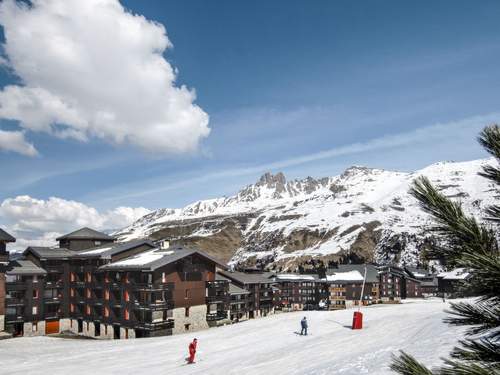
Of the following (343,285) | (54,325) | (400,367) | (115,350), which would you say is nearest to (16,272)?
(54,325)

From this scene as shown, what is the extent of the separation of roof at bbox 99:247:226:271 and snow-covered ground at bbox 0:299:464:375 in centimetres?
1500

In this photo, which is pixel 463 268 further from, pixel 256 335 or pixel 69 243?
pixel 69 243

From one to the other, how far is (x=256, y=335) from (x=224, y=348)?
7.50m

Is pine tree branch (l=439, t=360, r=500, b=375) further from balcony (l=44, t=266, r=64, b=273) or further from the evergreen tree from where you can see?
balcony (l=44, t=266, r=64, b=273)

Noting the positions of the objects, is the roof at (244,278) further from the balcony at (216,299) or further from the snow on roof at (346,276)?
the snow on roof at (346,276)

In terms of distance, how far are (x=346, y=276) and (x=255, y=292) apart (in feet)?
134

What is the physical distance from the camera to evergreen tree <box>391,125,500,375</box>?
4656 mm

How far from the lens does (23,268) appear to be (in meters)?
73.2

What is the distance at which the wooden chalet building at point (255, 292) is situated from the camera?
94.3 m

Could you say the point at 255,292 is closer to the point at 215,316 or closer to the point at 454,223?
the point at 215,316

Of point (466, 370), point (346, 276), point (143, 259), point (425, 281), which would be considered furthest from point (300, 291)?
point (466, 370)

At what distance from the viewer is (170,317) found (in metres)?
62.2

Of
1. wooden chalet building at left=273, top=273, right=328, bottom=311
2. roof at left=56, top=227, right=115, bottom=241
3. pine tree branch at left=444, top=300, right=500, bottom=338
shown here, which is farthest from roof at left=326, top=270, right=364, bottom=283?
pine tree branch at left=444, top=300, right=500, bottom=338

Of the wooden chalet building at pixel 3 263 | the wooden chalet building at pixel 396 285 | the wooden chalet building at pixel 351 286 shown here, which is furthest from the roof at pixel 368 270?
the wooden chalet building at pixel 3 263
